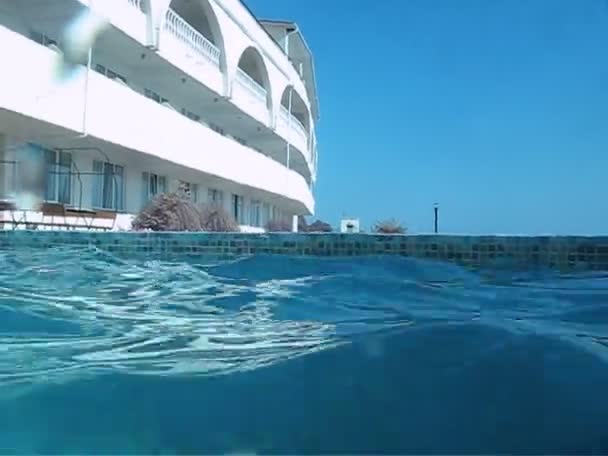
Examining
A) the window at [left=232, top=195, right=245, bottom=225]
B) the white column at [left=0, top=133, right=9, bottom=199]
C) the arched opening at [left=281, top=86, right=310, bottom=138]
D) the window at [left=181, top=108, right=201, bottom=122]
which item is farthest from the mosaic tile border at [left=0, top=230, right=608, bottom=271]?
the arched opening at [left=281, top=86, right=310, bottom=138]

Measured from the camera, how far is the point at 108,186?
1555 centimetres

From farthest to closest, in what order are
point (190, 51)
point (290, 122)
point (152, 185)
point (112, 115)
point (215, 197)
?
point (290, 122) < point (215, 197) < point (152, 185) < point (190, 51) < point (112, 115)

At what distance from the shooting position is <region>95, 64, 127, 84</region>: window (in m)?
14.8

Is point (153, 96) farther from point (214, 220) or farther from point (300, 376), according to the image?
point (300, 376)

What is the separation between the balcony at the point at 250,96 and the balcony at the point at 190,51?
55.2 inches

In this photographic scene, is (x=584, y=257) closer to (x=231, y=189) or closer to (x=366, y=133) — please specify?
(x=231, y=189)

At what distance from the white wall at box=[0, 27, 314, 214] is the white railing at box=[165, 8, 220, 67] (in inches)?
91.3

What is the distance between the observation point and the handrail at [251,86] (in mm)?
20538

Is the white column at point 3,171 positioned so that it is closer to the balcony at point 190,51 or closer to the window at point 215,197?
the balcony at point 190,51

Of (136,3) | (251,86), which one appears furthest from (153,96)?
(251,86)

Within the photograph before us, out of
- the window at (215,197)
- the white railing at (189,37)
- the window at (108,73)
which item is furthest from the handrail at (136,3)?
the window at (215,197)

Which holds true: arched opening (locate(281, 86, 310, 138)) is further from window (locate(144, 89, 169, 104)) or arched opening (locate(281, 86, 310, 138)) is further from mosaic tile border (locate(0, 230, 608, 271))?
mosaic tile border (locate(0, 230, 608, 271))

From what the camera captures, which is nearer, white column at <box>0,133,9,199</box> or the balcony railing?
white column at <box>0,133,9,199</box>

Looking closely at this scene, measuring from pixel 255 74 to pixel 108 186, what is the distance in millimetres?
11313
